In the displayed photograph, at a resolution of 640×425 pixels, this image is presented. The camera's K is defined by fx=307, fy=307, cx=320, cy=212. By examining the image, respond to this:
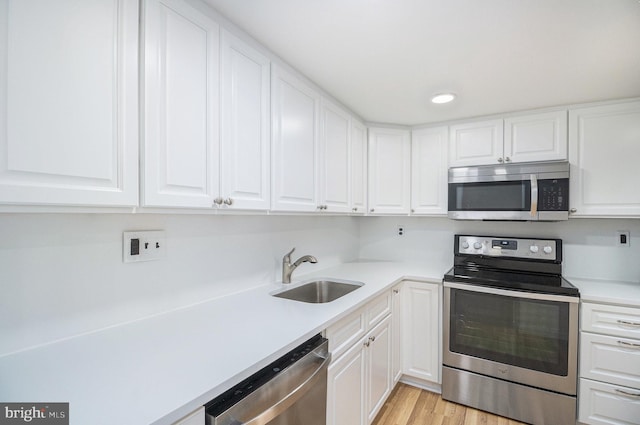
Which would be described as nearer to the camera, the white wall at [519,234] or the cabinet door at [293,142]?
the cabinet door at [293,142]

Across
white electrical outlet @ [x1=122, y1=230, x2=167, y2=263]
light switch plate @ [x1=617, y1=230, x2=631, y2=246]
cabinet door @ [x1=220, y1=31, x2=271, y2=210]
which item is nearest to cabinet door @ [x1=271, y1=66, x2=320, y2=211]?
cabinet door @ [x1=220, y1=31, x2=271, y2=210]

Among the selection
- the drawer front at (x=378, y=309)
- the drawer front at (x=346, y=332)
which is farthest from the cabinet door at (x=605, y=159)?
the drawer front at (x=346, y=332)

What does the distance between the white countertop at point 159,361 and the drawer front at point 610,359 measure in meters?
1.59

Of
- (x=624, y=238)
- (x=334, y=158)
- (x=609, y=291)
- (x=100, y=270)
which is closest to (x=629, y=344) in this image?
(x=609, y=291)

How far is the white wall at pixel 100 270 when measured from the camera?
960mm

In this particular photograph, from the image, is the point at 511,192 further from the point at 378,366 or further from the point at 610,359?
the point at 378,366

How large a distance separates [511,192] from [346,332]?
1653 mm

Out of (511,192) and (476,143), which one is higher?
(476,143)

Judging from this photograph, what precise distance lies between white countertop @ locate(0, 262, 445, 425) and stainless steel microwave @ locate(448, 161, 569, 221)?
148cm

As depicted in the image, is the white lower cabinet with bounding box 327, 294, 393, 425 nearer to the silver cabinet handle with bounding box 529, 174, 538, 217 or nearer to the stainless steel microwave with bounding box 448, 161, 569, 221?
the stainless steel microwave with bounding box 448, 161, 569, 221

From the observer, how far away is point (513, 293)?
202 cm

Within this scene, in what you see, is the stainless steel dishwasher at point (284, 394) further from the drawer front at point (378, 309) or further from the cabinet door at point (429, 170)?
the cabinet door at point (429, 170)

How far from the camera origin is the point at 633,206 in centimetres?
204

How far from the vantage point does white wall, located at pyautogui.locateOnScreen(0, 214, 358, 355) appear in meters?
0.96
